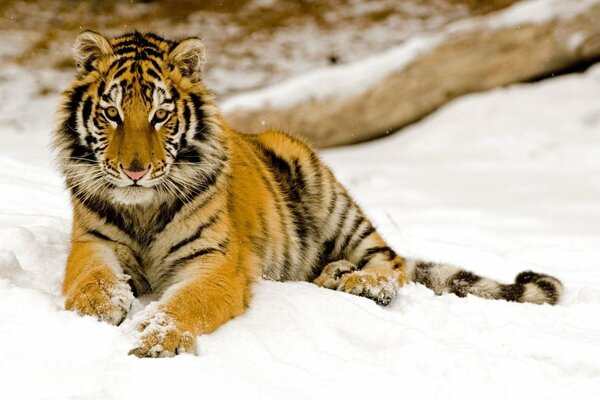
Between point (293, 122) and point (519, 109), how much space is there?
255 centimetres

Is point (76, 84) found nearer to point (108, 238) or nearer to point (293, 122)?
point (108, 238)

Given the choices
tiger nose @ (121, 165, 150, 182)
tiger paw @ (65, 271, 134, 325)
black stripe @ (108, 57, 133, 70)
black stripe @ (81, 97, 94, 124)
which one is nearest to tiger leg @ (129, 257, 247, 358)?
tiger paw @ (65, 271, 134, 325)

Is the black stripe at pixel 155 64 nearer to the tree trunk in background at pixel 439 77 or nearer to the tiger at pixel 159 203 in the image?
the tiger at pixel 159 203

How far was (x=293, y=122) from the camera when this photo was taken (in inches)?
335

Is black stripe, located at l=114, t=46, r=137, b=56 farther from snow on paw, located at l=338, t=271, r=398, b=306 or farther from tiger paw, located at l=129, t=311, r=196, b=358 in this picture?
snow on paw, located at l=338, t=271, r=398, b=306

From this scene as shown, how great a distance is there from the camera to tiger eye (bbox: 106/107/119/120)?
10.2ft

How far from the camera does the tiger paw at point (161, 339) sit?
2.60 meters

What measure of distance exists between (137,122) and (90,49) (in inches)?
17.6

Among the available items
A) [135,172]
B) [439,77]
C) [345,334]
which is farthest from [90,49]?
[439,77]

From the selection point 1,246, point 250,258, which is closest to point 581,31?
point 250,258

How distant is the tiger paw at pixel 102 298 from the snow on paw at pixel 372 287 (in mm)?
1099

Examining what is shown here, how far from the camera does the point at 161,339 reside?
265 centimetres

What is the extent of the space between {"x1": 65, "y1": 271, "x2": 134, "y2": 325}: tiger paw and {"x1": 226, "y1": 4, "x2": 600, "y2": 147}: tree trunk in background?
5.53 metres

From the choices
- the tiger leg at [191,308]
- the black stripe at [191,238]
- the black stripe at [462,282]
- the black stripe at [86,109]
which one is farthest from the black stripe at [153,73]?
the black stripe at [462,282]
